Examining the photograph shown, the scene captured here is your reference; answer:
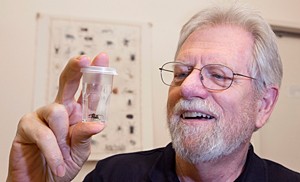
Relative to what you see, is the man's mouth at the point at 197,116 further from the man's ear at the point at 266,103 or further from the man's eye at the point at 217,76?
the man's ear at the point at 266,103

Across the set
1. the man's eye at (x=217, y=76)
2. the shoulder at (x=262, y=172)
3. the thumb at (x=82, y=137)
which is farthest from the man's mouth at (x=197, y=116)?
the thumb at (x=82, y=137)

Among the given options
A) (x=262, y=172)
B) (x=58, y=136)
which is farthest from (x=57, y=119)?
(x=262, y=172)

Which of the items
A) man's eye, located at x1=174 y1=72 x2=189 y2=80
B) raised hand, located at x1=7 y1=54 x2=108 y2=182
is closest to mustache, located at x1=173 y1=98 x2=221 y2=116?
man's eye, located at x1=174 y1=72 x2=189 y2=80

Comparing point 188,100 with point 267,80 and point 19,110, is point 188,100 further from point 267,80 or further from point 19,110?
point 19,110

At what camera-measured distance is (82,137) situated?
0.81m

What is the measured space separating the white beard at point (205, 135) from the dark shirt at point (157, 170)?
11cm

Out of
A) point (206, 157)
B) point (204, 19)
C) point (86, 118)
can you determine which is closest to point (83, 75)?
point (86, 118)

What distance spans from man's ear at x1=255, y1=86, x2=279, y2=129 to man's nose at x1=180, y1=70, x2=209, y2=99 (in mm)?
254

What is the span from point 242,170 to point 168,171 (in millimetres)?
253

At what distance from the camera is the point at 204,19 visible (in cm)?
122

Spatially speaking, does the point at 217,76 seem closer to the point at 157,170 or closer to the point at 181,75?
the point at 181,75

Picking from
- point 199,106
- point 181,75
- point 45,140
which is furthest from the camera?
point 181,75

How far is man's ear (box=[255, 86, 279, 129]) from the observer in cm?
121

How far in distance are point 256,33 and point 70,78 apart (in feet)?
2.27
